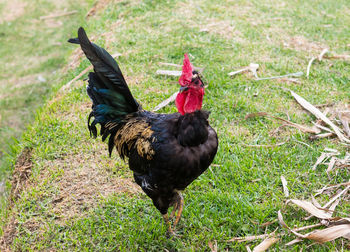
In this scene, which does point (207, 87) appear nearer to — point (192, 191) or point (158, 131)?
point (192, 191)

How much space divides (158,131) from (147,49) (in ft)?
13.4

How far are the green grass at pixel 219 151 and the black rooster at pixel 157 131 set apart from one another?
0.56m

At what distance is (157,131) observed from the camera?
3037mm

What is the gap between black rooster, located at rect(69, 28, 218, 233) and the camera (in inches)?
110

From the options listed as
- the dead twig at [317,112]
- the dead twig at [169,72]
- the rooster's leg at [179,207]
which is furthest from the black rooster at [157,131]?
the dead twig at [169,72]

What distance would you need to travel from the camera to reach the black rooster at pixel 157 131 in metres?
2.80

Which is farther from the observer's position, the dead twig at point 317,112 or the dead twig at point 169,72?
the dead twig at point 169,72

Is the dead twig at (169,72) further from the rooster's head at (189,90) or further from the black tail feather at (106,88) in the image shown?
the rooster's head at (189,90)

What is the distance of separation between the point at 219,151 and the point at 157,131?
5.27 feet

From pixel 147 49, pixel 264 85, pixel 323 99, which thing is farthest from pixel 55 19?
pixel 323 99

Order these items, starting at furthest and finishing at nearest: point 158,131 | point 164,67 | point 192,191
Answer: point 164,67
point 192,191
point 158,131

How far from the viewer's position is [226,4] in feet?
28.1

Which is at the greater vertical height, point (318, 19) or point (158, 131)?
point (158, 131)

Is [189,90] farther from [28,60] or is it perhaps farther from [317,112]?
[28,60]
